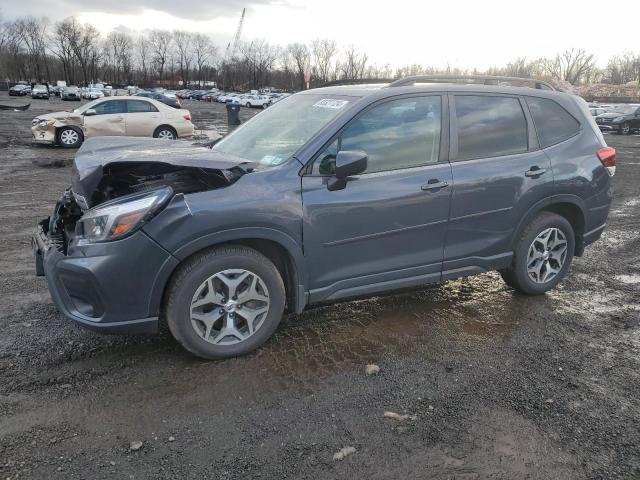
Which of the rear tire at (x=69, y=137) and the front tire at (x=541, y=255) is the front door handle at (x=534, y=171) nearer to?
the front tire at (x=541, y=255)

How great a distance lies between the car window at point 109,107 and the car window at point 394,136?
44.2 ft

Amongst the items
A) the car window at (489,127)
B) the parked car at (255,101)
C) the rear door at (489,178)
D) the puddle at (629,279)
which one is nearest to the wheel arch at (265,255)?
the rear door at (489,178)

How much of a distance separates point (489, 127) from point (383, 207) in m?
1.27

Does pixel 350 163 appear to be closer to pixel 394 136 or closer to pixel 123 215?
pixel 394 136

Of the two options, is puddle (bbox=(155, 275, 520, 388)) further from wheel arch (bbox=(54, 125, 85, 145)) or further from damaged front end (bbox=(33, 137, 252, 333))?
wheel arch (bbox=(54, 125, 85, 145))

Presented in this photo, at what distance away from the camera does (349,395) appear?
314 centimetres

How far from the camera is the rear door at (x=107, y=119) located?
604 inches

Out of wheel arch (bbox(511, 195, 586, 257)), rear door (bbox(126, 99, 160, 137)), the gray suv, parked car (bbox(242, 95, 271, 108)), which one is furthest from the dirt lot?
parked car (bbox(242, 95, 271, 108))

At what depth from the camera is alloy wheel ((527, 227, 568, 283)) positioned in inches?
180

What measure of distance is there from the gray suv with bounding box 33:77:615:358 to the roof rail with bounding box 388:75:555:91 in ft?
0.11

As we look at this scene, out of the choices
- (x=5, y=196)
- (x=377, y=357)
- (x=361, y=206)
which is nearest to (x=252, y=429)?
(x=377, y=357)

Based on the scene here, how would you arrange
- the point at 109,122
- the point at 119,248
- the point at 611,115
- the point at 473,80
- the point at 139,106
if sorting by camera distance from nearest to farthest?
the point at 119,248 → the point at 473,80 → the point at 109,122 → the point at 139,106 → the point at 611,115

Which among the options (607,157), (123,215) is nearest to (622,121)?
(607,157)

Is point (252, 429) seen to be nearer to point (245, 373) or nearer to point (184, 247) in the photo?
point (245, 373)
